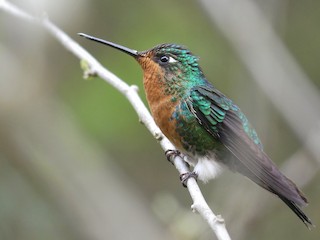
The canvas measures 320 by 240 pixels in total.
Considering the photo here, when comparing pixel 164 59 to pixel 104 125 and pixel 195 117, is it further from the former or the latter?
pixel 104 125

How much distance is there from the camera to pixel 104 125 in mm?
8227

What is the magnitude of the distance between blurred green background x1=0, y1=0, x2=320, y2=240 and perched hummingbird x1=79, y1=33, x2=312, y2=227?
866 millimetres

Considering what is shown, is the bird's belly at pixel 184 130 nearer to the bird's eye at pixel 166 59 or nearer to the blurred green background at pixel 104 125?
the bird's eye at pixel 166 59

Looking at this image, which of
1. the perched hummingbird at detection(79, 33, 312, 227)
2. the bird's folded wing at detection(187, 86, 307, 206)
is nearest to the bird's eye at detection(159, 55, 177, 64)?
the perched hummingbird at detection(79, 33, 312, 227)

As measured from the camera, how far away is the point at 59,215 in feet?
26.7

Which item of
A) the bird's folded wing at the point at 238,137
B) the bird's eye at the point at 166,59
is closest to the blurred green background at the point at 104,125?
the bird's folded wing at the point at 238,137

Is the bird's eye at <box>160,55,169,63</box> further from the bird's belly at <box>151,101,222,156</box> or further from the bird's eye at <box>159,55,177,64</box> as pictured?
the bird's belly at <box>151,101,222,156</box>

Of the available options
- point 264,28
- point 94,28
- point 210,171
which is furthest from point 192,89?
point 94,28

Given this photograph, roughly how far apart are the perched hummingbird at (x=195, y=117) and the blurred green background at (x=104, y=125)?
0.87m

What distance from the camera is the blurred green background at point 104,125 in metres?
6.87

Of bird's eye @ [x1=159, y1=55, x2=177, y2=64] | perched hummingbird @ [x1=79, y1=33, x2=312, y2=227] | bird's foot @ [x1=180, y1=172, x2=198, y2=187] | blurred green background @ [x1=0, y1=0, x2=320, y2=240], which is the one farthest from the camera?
blurred green background @ [x1=0, y1=0, x2=320, y2=240]

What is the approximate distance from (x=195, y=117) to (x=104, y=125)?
3.01 metres

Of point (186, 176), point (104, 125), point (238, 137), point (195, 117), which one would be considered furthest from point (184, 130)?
point (104, 125)

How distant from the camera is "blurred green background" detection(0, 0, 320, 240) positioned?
6.87m
